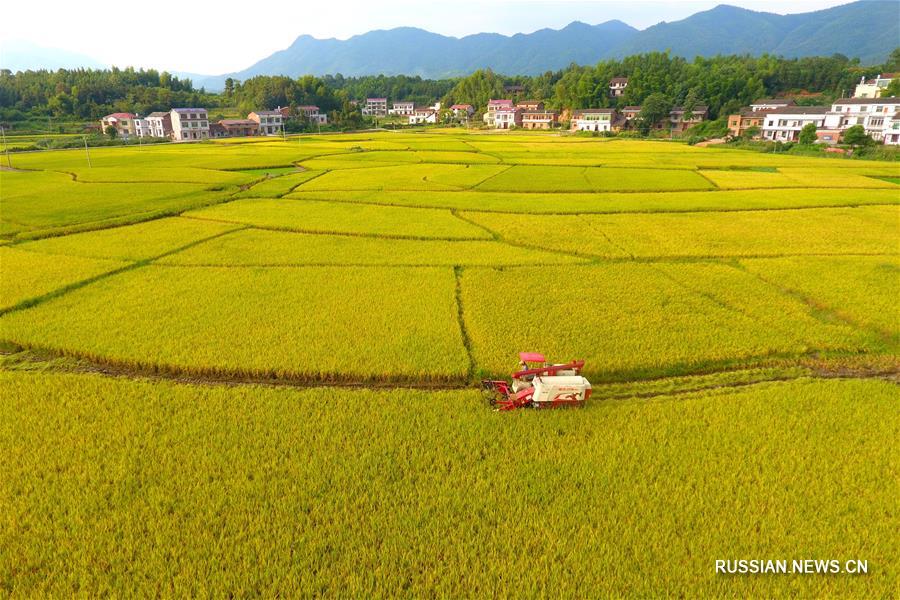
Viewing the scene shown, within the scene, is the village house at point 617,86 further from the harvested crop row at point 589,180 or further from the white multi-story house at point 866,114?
the harvested crop row at point 589,180

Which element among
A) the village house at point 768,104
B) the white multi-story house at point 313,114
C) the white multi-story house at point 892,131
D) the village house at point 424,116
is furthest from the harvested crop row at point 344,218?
the village house at point 424,116

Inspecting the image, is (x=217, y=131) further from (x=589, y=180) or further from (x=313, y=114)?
(x=589, y=180)

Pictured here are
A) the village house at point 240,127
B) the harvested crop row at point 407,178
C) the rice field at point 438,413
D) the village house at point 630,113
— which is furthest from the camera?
the village house at point 630,113

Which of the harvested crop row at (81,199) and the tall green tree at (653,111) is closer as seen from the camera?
the harvested crop row at (81,199)

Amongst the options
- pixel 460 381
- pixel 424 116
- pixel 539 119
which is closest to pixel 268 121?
pixel 424 116

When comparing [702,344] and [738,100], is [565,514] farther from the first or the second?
[738,100]

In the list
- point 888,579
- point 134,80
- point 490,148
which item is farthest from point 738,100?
point 134,80
